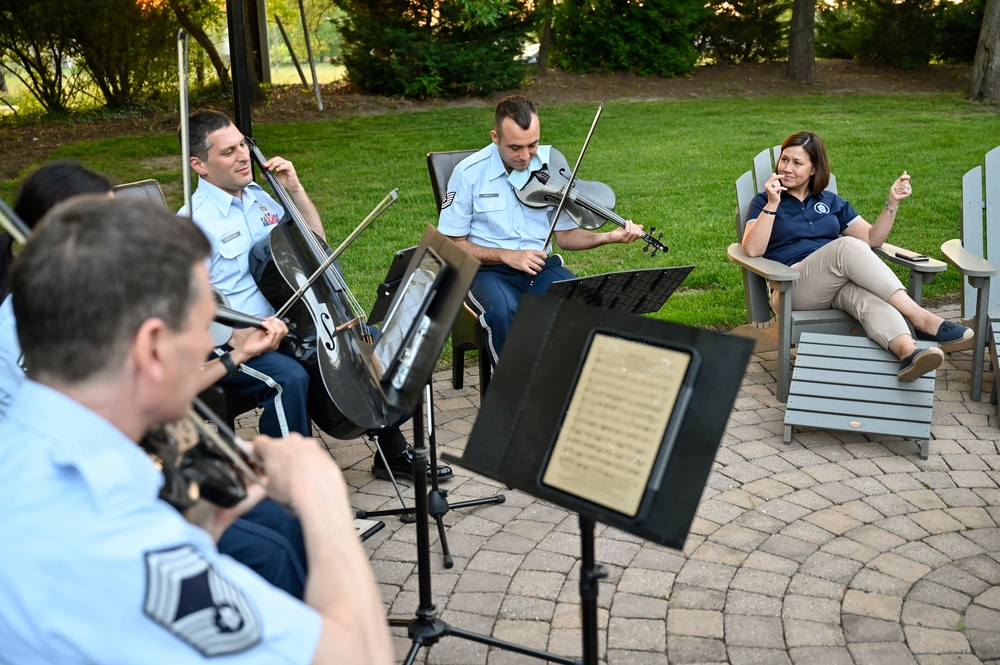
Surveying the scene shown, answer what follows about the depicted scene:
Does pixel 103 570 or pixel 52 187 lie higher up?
pixel 52 187

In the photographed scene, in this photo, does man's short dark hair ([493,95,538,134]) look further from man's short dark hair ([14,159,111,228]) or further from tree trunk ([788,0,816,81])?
tree trunk ([788,0,816,81])

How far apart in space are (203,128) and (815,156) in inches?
119

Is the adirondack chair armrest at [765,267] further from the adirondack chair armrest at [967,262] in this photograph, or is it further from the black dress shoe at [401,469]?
the black dress shoe at [401,469]

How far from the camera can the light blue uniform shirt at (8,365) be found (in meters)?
2.38

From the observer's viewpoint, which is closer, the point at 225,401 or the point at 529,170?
the point at 225,401

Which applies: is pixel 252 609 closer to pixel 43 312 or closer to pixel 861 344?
pixel 43 312

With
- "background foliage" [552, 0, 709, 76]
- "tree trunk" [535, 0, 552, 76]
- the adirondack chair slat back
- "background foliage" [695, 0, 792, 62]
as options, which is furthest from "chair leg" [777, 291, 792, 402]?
"background foliage" [695, 0, 792, 62]

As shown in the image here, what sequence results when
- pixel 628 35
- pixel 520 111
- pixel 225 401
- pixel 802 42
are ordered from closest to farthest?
1. pixel 225 401
2. pixel 520 111
3. pixel 802 42
4. pixel 628 35

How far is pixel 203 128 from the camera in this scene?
11.7 ft

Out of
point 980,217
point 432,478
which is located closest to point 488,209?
point 432,478

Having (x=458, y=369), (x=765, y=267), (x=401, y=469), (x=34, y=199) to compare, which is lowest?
(x=401, y=469)

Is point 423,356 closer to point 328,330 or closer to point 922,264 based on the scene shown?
point 328,330

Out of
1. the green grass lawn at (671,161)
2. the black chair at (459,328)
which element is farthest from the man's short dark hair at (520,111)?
the green grass lawn at (671,161)

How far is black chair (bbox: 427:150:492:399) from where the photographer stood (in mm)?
4133
